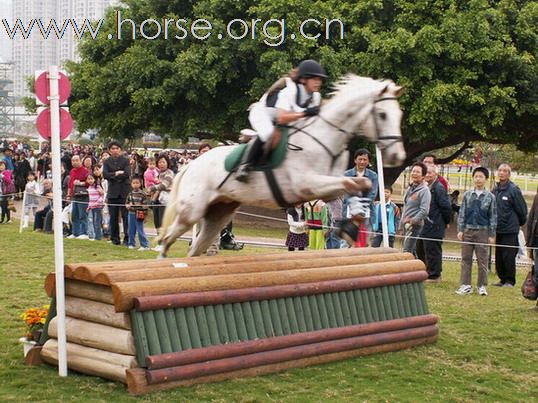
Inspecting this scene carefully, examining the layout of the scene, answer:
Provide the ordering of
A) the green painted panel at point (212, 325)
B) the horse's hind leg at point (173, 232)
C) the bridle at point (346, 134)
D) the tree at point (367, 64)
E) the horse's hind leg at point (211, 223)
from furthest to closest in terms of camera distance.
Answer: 1. the tree at point (367, 64)
2. the horse's hind leg at point (211, 223)
3. the horse's hind leg at point (173, 232)
4. the bridle at point (346, 134)
5. the green painted panel at point (212, 325)

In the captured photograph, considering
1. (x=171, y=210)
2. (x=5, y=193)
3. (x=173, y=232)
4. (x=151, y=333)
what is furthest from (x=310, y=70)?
(x=5, y=193)

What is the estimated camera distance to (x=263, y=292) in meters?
6.36

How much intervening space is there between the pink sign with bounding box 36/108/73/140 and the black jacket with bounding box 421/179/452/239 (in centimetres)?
735

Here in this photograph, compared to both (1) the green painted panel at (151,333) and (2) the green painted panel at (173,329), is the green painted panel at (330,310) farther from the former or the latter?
(1) the green painted panel at (151,333)

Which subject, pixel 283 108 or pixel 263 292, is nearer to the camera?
pixel 263 292

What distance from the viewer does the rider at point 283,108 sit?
6680mm

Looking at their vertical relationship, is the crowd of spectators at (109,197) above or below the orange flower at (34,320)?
above

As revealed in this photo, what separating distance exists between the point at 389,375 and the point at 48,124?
3485 mm

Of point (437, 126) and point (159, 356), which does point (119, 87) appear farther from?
point (159, 356)

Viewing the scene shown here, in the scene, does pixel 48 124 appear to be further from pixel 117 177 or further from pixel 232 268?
pixel 117 177

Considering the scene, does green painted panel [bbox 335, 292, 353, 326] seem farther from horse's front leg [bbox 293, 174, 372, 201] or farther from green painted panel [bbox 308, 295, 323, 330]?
horse's front leg [bbox 293, 174, 372, 201]

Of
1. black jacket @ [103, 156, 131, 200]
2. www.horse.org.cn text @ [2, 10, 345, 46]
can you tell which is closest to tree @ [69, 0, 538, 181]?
www.horse.org.cn text @ [2, 10, 345, 46]

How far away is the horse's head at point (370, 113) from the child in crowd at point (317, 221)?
645cm

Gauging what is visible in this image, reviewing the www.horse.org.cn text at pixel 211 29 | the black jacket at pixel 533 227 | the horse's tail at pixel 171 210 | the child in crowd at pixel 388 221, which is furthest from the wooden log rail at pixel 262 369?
the www.horse.org.cn text at pixel 211 29
